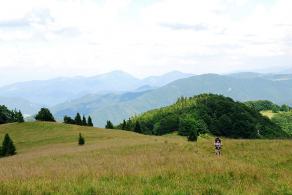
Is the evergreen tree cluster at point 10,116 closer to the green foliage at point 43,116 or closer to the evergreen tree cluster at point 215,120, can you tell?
the green foliage at point 43,116

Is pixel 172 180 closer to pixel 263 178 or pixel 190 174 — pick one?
pixel 190 174

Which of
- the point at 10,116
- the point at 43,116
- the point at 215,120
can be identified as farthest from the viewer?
the point at 215,120

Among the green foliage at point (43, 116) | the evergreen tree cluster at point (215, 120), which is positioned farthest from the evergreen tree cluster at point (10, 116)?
the evergreen tree cluster at point (215, 120)

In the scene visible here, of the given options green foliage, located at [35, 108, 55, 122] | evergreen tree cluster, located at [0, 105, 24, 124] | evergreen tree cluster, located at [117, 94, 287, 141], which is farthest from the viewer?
evergreen tree cluster, located at [117, 94, 287, 141]

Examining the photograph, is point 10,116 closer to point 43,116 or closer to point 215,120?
point 43,116

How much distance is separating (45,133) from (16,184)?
6283 centimetres

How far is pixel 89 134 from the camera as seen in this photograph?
70750 mm

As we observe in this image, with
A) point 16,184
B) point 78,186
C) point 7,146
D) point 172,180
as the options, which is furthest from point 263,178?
point 7,146

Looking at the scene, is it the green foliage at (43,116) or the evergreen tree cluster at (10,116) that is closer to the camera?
the evergreen tree cluster at (10,116)

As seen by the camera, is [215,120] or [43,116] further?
[215,120]

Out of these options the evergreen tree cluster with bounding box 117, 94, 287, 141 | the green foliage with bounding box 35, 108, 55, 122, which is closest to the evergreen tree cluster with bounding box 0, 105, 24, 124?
the green foliage with bounding box 35, 108, 55, 122

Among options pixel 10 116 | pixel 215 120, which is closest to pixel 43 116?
pixel 10 116

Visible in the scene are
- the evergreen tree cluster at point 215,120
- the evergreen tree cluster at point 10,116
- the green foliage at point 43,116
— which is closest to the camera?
the evergreen tree cluster at point 10,116

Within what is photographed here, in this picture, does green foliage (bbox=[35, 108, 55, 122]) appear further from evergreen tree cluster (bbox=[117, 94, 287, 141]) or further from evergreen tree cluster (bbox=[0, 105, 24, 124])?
evergreen tree cluster (bbox=[117, 94, 287, 141])
